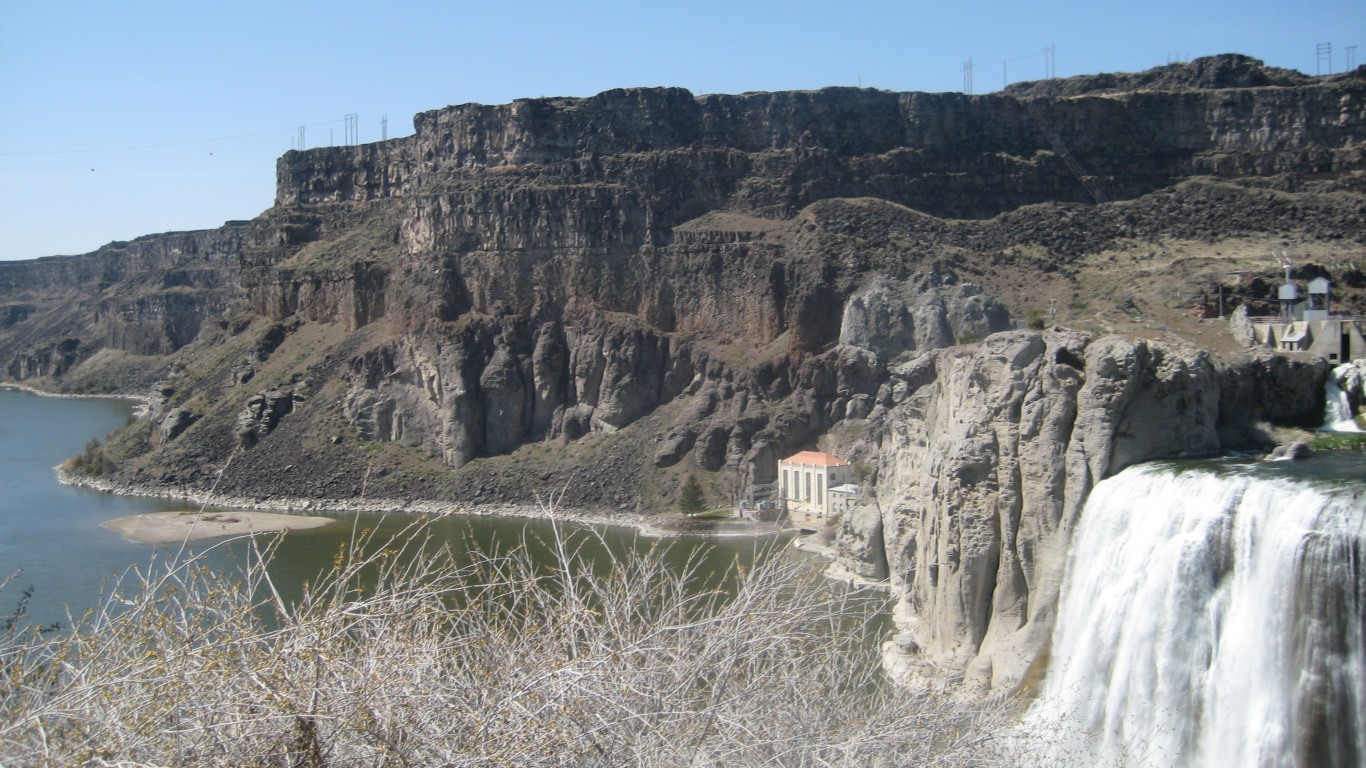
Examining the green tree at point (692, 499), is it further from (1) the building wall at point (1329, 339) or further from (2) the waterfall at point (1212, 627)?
(2) the waterfall at point (1212, 627)

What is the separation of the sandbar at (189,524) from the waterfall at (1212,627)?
142 ft

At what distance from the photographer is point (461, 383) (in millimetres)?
72438

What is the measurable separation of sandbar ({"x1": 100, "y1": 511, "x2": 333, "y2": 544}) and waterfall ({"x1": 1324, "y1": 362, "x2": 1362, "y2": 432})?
43683mm

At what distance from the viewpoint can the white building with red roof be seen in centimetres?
5700

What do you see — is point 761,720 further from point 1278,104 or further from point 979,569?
point 1278,104

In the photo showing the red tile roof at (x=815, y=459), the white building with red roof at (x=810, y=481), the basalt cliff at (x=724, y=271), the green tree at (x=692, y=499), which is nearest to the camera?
the white building with red roof at (x=810, y=481)

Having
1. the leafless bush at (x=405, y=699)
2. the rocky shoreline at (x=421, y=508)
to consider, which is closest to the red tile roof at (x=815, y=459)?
the rocky shoreline at (x=421, y=508)

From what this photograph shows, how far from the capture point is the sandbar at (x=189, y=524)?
60562 millimetres

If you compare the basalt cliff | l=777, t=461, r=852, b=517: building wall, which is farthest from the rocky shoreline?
l=777, t=461, r=852, b=517: building wall

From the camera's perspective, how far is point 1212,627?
22203 millimetres

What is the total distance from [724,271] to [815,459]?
16.3 meters

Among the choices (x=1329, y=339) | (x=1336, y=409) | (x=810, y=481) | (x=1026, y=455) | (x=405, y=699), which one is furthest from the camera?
(x=810, y=481)

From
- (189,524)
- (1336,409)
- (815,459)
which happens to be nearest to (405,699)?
(1336,409)

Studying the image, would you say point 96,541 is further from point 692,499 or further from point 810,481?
point 810,481
